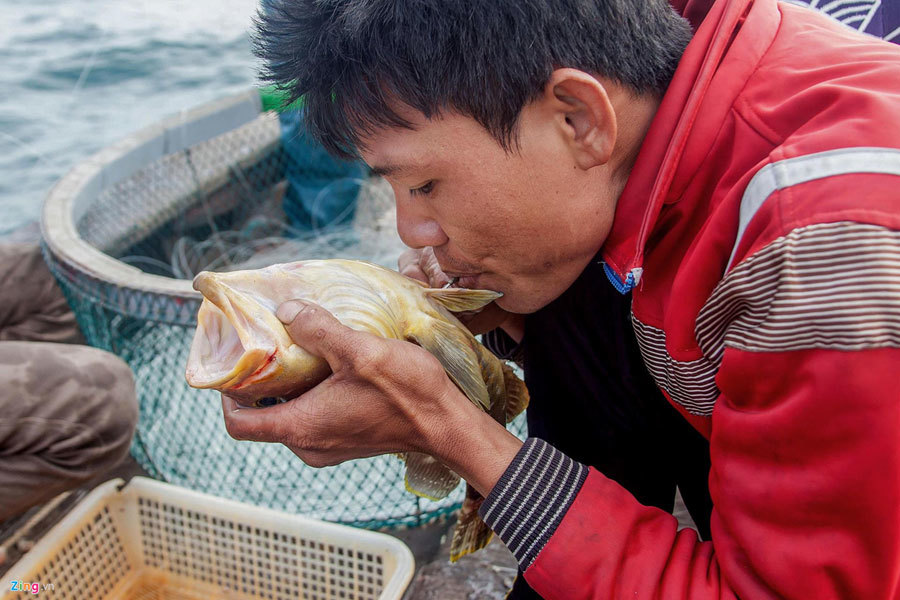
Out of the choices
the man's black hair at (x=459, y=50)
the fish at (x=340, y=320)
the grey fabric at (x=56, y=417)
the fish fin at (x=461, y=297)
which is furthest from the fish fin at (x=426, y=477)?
the grey fabric at (x=56, y=417)

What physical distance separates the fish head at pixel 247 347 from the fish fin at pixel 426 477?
0.49 meters

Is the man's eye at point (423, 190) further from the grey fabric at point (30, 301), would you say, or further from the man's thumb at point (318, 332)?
the grey fabric at point (30, 301)

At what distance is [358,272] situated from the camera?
6.19 feet

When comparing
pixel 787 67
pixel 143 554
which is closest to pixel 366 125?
pixel 787 67

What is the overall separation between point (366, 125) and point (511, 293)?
598 millimetres

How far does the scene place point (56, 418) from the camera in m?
2.66

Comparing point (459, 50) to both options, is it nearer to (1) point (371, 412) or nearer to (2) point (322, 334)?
(2) point (322, 334)

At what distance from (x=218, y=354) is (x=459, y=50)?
32.0 inches

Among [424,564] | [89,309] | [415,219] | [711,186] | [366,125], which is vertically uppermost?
[366,125]

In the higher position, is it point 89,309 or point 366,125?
point 366,125

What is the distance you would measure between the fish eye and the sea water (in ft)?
19.6

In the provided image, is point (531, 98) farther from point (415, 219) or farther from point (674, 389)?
point (674, 389)

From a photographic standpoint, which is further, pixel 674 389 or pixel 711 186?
pixel 674 389

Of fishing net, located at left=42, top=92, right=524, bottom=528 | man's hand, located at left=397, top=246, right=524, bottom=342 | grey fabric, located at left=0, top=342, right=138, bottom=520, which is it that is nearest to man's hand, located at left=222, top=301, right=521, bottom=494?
man's hand, located at left=397, top=246, right=524, bottom=342
